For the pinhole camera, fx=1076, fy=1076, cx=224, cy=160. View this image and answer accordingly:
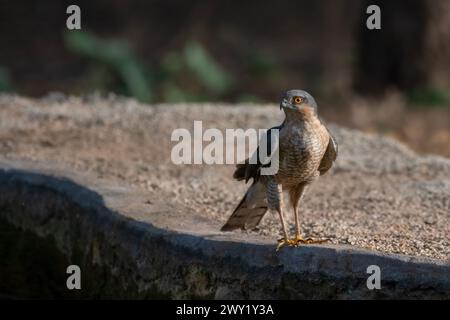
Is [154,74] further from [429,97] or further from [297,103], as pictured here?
[297,103]

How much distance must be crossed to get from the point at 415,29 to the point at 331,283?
10400 mm

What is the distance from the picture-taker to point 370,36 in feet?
52.3

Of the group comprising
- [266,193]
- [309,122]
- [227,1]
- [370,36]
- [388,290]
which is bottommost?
[388,290]

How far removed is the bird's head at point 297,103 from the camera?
19.7 feet

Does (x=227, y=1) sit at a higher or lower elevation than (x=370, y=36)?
higher

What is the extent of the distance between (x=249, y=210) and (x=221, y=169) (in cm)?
280

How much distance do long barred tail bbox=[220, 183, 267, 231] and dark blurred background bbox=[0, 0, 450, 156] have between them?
5725mm

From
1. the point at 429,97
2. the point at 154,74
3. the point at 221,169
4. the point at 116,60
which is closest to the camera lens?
the point at 221,169

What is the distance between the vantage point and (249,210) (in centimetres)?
677

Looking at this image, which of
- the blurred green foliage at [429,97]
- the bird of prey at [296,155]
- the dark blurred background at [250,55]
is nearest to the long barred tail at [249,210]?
the bird of prey at [296,155]

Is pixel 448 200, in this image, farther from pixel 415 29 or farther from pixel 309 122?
pixel 415 29

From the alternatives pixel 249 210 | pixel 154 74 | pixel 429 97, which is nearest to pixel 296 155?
pixel 249 210

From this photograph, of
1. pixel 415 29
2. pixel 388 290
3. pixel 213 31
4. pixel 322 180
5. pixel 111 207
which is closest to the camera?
pixel 388 290

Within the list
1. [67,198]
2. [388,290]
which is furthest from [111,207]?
[388,290]
